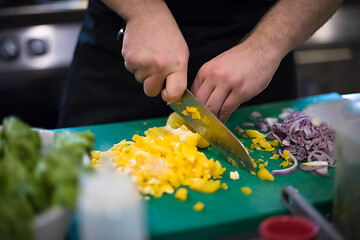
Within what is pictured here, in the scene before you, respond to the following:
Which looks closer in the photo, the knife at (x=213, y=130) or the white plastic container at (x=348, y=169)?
the white plastic container at (x=348, y=169)

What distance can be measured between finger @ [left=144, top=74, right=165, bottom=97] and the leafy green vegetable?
547mm

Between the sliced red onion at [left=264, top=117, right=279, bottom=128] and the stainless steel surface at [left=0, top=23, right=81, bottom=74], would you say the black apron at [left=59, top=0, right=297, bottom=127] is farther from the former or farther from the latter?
the stainless steel surface at [left=0, top=23, right=81, bottom=74]

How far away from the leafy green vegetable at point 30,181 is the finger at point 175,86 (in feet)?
1.66

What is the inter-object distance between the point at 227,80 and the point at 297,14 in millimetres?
420

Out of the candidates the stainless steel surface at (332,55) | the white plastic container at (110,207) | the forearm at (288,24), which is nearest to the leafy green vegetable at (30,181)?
the white plastic container at (110,207)

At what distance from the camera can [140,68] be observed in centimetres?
Result: 151

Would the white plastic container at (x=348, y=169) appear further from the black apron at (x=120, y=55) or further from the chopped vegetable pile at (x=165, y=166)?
the black apron at (x=120, y=55)

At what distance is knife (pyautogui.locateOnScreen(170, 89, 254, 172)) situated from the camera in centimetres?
134

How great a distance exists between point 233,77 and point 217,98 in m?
0.09

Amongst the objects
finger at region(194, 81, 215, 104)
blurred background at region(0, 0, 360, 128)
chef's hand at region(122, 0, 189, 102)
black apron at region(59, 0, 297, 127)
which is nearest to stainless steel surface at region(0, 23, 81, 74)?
blurred background at region(0, 0, 360, 128)

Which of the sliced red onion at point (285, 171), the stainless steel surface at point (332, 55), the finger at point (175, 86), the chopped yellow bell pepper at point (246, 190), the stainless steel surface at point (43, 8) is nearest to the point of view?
the chopped yellow bell pepper at point (246, 190)

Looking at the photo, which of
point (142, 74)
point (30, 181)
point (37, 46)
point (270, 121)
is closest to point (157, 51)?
point (142, 74)

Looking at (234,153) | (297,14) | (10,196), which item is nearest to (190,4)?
(297,14)

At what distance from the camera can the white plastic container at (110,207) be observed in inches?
28.3
